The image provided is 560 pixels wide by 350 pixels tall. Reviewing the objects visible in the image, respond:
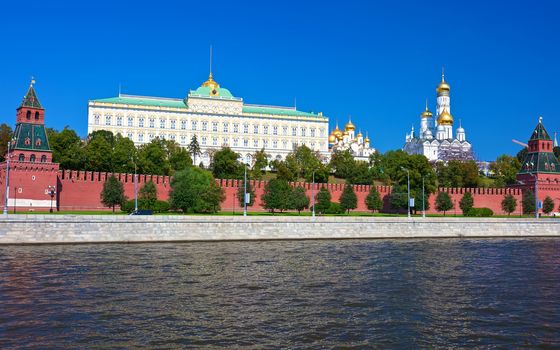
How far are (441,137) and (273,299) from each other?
112413 millimetres

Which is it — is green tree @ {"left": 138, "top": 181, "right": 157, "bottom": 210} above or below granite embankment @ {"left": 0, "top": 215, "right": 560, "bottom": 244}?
above

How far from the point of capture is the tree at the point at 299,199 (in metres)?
56.9

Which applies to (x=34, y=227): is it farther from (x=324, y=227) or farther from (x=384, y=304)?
(x=384, y=304)

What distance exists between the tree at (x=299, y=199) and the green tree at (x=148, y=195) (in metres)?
13.6

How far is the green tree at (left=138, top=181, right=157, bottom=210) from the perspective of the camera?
168ft

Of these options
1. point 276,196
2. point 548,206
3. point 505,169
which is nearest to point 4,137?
point 276,196

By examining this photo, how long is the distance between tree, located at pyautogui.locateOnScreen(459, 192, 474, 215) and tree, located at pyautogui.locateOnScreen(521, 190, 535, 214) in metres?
5.77

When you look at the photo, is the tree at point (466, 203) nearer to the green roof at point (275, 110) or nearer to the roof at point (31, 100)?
the roof at point (31, 100)

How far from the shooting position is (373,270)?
84.0 ft

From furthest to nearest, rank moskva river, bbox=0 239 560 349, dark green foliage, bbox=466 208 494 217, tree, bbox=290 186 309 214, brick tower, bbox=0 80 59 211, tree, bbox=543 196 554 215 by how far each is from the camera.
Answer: tree, bbox=543 196 554 215
dark green foliage, bbox=466 208 494 217
tree, bbox=290 186 309 214
brick tower, bbox=0 80 59 211
moskva river, bbox=0 239 560 349

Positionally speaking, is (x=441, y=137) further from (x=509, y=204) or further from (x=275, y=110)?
(x=509, y=204)

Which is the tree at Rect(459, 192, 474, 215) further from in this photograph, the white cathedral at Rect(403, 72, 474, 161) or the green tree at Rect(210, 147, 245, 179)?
the white cathedral at Rect(403, 72, 474, 161)

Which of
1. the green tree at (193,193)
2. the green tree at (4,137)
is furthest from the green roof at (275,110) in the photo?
the green tree at (193,193)

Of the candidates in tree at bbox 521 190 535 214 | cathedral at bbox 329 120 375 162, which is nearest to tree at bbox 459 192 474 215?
tree at bbox 521 190 535 214
